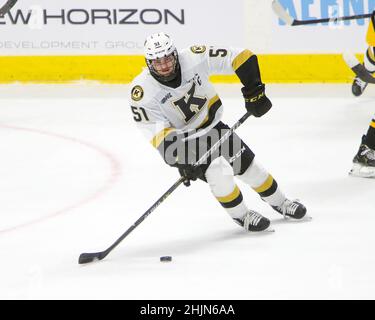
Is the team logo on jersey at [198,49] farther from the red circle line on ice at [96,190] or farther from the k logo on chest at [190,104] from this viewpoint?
the red circle line on ice at [96,190]

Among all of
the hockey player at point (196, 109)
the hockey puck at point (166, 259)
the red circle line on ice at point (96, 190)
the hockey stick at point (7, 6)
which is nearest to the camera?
the hockey puck at point (166, 259)

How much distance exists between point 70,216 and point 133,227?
734 mm

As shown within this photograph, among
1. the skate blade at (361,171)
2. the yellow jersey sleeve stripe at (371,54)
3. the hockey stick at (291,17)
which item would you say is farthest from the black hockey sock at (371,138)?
the hockey stick at (291,17)

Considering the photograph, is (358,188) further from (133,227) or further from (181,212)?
(133,227)

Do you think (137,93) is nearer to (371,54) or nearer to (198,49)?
(198,49)

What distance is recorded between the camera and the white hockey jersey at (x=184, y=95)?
4094mm

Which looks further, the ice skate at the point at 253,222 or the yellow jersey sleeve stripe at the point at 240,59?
the ice skate at the point at 253,222

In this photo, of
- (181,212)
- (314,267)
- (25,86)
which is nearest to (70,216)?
(181,212)

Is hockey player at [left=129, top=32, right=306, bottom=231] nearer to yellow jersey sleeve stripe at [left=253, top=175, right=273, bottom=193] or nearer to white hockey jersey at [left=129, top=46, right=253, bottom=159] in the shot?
white hockey jersey at [left=129, top=46, right=253, bottom=159]

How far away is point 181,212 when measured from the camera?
4.72m

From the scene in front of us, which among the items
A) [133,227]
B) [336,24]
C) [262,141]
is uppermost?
[336,24]

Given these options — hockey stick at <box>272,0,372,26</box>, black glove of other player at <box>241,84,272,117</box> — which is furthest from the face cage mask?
hockey stick at <box>272,0,372,26</box>

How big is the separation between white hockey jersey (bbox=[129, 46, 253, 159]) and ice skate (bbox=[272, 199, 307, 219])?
1.85 ft

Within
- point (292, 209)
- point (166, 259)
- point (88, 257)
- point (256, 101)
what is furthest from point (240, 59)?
point (88, 257)
